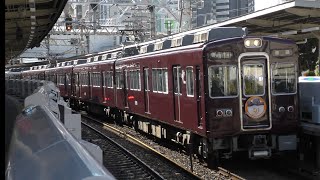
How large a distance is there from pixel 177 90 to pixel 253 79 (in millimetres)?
2266

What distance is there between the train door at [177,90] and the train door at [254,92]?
1.90m

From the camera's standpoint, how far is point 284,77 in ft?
34.3

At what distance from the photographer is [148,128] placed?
16.0 meters

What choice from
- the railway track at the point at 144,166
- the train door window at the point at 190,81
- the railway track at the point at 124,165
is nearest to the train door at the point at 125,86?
the railway track at the point at 124,165

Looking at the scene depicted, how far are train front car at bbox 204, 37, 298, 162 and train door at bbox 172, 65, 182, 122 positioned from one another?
5.62 feet

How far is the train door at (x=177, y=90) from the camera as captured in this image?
Result: 1175 centimetres

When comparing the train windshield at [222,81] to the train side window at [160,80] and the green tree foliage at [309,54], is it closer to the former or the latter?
the train side window at [160,80]

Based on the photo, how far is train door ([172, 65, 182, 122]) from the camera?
11.8 m

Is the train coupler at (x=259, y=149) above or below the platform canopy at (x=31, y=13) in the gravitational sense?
below

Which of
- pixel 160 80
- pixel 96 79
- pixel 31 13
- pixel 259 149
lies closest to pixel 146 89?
pixel 160 80

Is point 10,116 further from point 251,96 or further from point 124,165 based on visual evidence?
point 251,96

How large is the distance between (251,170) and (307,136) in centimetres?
148

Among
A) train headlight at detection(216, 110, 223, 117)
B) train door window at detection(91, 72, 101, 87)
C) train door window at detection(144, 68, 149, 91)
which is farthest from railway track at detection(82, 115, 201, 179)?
train door window at detection(91, 72, 101, 87)

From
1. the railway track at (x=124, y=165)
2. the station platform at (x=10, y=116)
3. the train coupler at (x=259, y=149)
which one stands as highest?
the station platform at (x=10, y=116)
